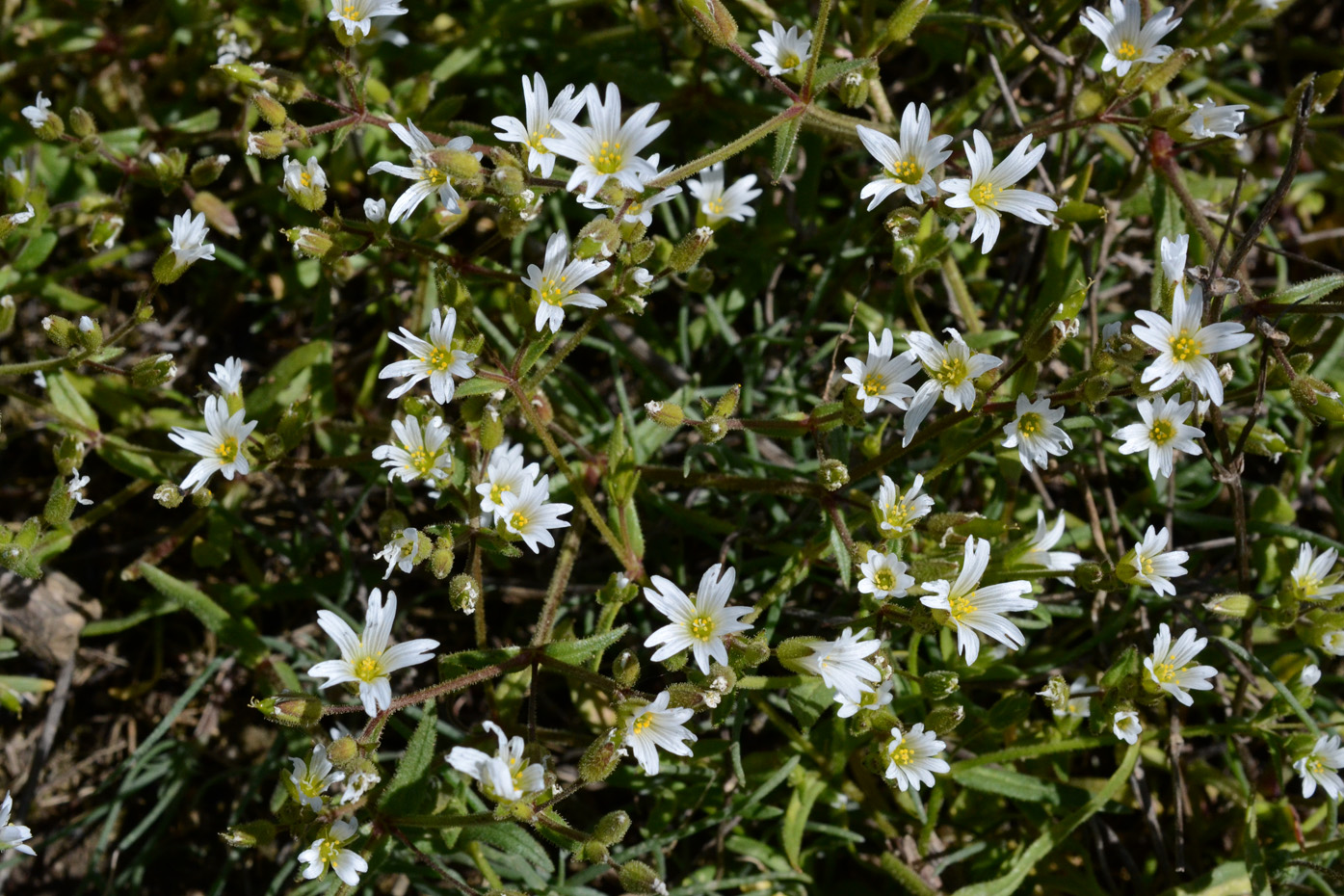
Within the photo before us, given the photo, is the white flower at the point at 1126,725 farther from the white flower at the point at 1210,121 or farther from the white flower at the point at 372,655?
the white flower at the point at 372,655

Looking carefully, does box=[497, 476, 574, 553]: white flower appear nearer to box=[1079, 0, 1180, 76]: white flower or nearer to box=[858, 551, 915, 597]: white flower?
box=[858, 551, 915, 597]: white flower

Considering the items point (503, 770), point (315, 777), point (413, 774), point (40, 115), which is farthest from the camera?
point (40, 115)

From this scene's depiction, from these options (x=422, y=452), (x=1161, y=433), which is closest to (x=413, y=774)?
(x=422, y=452)

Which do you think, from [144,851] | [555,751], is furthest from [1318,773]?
[144,851]

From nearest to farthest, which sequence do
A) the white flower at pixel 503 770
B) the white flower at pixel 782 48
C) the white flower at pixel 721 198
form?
the white flower at pixel 503 770 < the white flower at pixel 782 48 < the white flower at pixel 721 198

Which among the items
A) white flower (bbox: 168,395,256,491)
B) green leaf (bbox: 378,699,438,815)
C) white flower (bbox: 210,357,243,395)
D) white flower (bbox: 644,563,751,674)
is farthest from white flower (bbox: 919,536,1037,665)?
white flower (bbox: 210,357,243,395)

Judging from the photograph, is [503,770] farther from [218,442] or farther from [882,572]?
[218,442]

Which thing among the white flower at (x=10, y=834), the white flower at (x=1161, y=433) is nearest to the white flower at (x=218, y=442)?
A: the white flower at (x=10, y=834)
